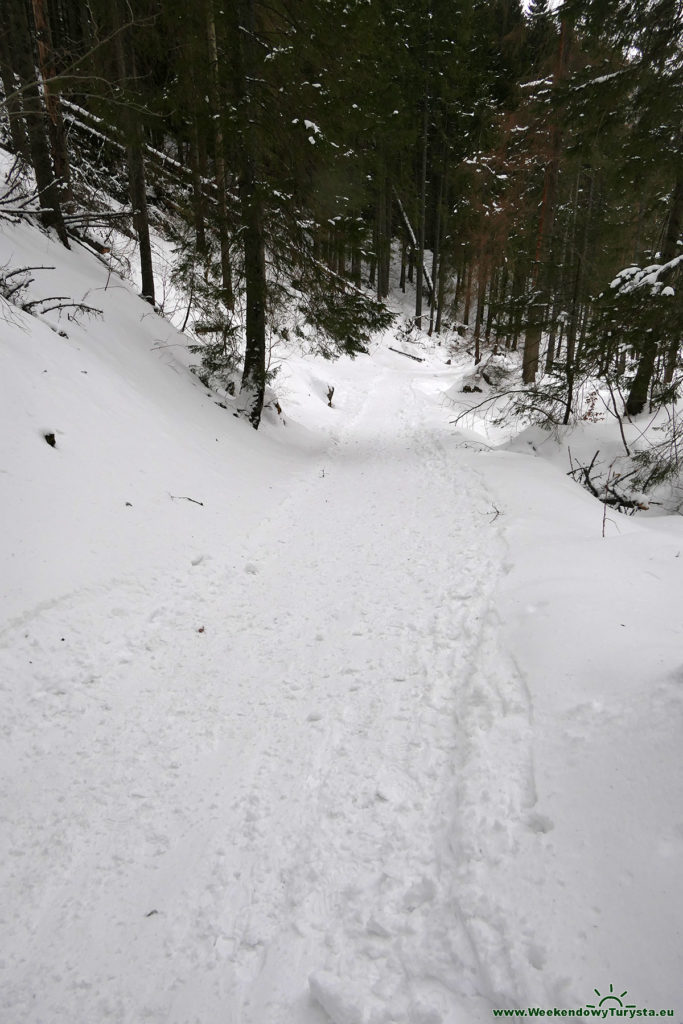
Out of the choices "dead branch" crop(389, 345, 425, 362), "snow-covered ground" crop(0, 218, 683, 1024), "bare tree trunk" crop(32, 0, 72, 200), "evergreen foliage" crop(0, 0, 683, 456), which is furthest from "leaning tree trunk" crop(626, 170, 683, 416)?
"dead branch" crop(389, 345, 425, 362)

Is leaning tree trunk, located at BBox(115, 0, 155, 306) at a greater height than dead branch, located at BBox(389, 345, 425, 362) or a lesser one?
greater

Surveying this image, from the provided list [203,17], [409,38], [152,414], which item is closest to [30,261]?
[152,414]

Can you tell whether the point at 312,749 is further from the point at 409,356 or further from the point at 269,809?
the point at 409,356

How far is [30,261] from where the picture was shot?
7719mm

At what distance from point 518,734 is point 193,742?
78.5 inches

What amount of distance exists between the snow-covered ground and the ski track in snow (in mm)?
12

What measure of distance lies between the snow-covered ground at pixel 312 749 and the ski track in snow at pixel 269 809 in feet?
0.04

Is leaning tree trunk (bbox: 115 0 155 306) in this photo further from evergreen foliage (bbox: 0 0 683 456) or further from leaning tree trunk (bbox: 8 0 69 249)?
leaning tree trunk (bbox: 8 0 69 249)

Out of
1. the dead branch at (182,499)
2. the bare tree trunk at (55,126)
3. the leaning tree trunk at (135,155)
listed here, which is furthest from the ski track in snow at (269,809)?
the bare tree trunk at (55,126)

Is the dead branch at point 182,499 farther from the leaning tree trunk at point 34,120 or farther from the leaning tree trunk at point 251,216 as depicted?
the leaning tree trunk at point 34,120

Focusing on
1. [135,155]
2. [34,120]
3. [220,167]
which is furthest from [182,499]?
[135,155]

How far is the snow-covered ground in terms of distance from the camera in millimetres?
1855

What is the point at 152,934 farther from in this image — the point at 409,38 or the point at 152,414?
the point at 409,38

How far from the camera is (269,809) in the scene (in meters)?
2.58
